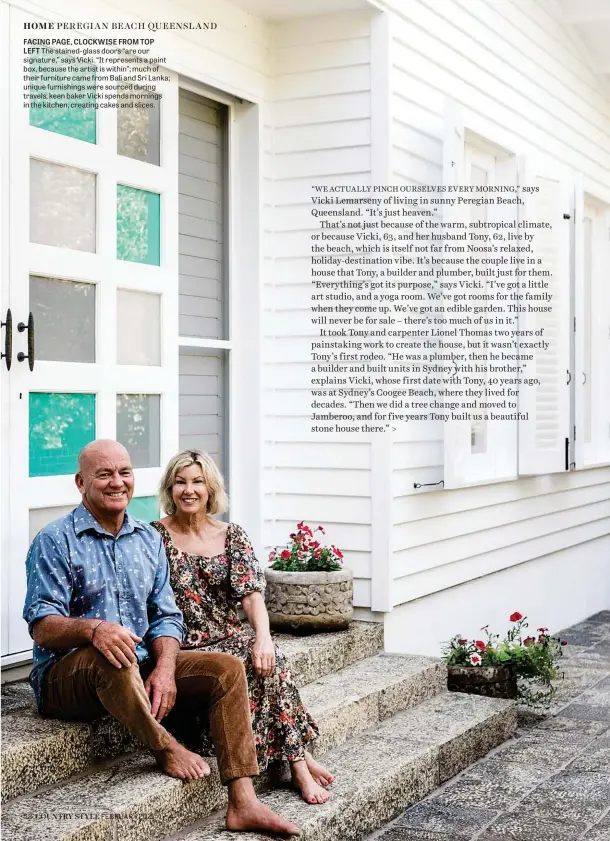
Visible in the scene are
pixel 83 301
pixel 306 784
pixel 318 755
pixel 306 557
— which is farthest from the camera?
pixel 306 557

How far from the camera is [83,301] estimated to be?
4.04 metres

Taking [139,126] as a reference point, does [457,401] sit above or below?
below

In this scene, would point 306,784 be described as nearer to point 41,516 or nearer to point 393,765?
point 393,765

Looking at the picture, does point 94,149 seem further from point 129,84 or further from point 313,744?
point 313,744

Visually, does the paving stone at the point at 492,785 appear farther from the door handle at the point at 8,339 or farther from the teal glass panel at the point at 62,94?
the teal glass panel at the point at 62,94

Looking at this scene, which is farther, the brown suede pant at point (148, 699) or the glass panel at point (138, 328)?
the glass panel at point (138, 328)

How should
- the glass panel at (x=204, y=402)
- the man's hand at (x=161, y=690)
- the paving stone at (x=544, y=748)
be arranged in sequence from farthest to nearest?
the glass panel at (x=204, y=402)
the paving stone at (x=544, y=748)
the man's hand at (x=161, y=690)

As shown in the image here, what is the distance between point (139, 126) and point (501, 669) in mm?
2788

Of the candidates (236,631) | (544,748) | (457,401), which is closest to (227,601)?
Answer: (236,631)

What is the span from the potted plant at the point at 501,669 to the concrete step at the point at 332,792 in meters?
0.38

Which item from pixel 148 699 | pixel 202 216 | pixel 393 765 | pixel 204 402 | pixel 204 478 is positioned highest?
pixel 202 216

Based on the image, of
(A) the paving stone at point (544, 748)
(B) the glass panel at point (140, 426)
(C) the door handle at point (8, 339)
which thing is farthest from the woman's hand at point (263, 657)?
(A) the paving stone at point (544, 748)

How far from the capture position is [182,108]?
4688mm

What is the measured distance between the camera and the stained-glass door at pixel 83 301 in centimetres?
371
